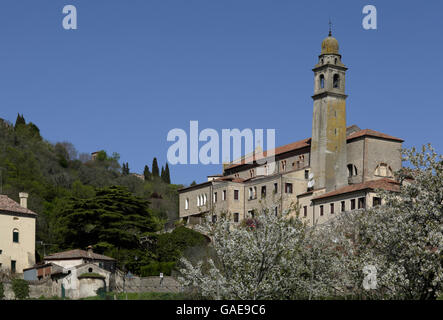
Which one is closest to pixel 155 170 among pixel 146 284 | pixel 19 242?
pixel 19 242

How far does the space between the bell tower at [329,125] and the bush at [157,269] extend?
21.3 metres

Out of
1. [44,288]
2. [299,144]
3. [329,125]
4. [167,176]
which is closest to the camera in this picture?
[44,288]

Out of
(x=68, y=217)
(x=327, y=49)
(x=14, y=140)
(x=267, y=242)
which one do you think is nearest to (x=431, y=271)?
(x=267, y=242)

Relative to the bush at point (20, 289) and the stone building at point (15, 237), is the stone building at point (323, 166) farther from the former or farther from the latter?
the bush at point (20, 289)

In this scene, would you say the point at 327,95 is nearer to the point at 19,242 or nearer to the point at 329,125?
the point at 329,125

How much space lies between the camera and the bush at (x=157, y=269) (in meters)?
59.8

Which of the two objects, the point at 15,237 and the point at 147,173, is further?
the point at 147,173

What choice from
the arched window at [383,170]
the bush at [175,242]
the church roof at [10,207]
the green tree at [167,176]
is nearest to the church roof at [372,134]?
the arched window at [383,170]

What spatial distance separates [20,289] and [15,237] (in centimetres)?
938

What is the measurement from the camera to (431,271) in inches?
1101

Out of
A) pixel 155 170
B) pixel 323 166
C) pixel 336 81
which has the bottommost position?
pixel 323 166

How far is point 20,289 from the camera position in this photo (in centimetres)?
5359

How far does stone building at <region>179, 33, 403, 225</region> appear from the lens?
75.1 metres
